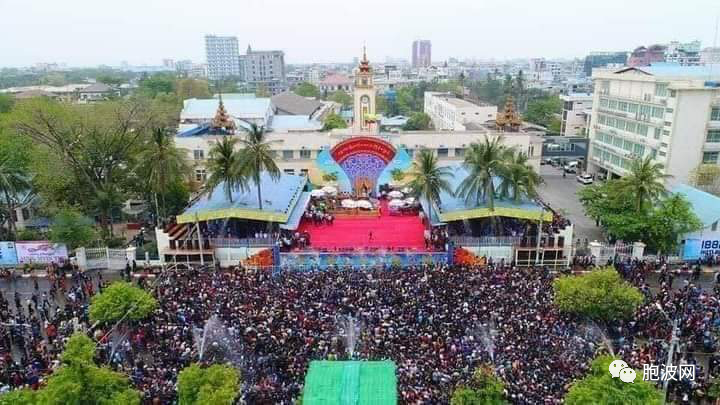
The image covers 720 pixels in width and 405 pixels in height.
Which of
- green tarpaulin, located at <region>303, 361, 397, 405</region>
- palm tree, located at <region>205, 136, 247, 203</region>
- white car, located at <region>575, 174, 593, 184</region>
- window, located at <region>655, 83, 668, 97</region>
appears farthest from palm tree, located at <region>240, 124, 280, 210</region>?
white car, located at <region>575, 174, 593, 184</region>

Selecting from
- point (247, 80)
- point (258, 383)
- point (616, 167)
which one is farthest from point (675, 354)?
point (247, 80)

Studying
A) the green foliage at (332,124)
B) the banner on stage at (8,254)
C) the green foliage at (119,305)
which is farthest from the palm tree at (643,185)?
the green foliage at (332,124)

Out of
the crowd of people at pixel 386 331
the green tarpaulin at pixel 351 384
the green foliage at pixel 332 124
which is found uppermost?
the green foliage at pixel 332 124

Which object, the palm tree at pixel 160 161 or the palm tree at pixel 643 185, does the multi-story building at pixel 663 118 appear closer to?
the palm tree at pixel 643 185

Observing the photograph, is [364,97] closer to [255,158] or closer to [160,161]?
[255,158]

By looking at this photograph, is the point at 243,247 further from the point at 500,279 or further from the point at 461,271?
the point at 500,279

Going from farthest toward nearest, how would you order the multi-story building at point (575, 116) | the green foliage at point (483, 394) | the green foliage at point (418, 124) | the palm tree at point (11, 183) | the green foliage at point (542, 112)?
1. the green foliage at point (542, 112)
2. the green foliage at point (418, 124)
3. the multi-story building at point (575, 116)
4. the palm tree at point (11, 183)
5. the green foliage at point (483, 394)
